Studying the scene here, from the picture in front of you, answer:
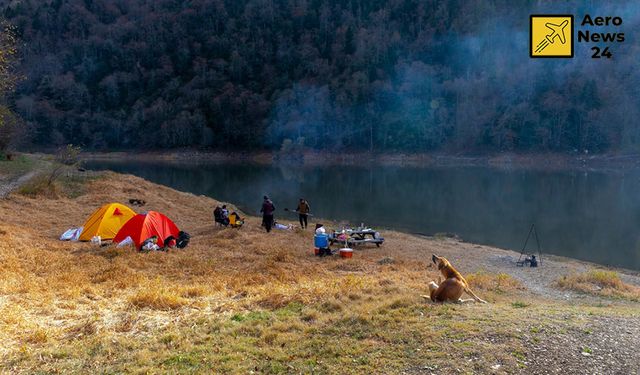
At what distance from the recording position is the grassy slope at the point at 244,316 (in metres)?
5.16

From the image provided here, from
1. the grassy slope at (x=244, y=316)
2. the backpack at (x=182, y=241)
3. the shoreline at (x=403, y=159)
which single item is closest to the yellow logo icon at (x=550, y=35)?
the grassy slope at (x=244, y=316)

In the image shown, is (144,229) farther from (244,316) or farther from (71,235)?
(244,316)

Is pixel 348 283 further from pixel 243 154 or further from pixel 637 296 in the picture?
pixel 243 154

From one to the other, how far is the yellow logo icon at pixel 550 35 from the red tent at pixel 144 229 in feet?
45.9

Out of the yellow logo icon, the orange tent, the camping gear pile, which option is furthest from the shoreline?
the camping gear pile

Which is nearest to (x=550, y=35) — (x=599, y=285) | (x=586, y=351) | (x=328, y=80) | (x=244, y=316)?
(x=599, y=285)

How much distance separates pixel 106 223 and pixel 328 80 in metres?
91.6

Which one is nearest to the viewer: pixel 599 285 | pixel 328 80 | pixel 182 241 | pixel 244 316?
pixel 244 316

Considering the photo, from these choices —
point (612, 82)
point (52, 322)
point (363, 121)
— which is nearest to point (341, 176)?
point (363, 121)

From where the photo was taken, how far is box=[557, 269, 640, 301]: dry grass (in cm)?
1183

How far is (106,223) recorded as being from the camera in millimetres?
14945

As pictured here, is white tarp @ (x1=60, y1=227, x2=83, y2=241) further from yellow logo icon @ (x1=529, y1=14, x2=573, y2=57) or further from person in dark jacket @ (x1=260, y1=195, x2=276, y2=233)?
yellow logo icon @ (x1=529, y1=14, x2=573, y2=57)

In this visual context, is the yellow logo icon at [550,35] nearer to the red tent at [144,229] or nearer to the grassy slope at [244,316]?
the grassy slope at [244,316]

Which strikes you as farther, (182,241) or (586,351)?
(182,241)
